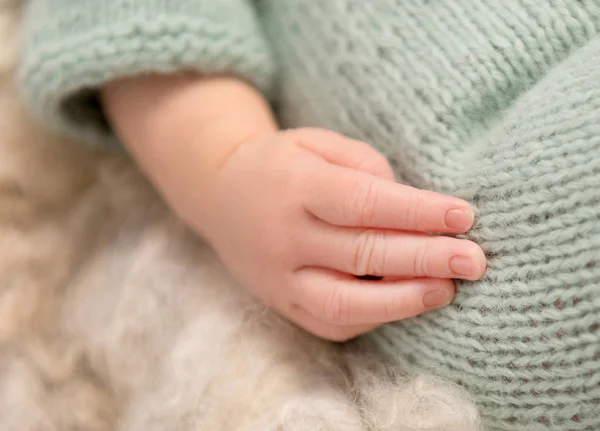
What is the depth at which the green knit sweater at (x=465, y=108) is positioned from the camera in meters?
0.40

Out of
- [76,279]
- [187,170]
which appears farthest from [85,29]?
[76,279]

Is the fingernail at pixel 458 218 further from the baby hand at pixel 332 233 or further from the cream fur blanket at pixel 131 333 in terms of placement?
the cream fur blanket at pixel 131 333

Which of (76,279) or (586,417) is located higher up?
(586,417)

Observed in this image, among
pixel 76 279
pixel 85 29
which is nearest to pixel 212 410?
pixel 76 279

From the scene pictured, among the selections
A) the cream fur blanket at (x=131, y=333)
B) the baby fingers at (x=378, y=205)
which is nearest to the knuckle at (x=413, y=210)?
the baby fingers at (x=378, y=205)

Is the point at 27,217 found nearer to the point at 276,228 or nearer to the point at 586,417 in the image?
the point at 276,228

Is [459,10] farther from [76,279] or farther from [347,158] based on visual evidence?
[76,279]

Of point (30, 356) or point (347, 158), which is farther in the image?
point (30, 356)

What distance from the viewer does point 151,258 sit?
1.97ft

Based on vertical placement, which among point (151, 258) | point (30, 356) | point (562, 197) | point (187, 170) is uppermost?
point (562, 197)

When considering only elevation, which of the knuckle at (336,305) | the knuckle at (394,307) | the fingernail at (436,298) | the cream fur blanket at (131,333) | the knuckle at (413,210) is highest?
the knuckle at (413,210)

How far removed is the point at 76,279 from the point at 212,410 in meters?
0.26

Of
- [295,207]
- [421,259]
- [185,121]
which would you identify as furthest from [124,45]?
[421,259]

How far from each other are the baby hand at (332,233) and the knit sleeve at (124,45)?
10cm
